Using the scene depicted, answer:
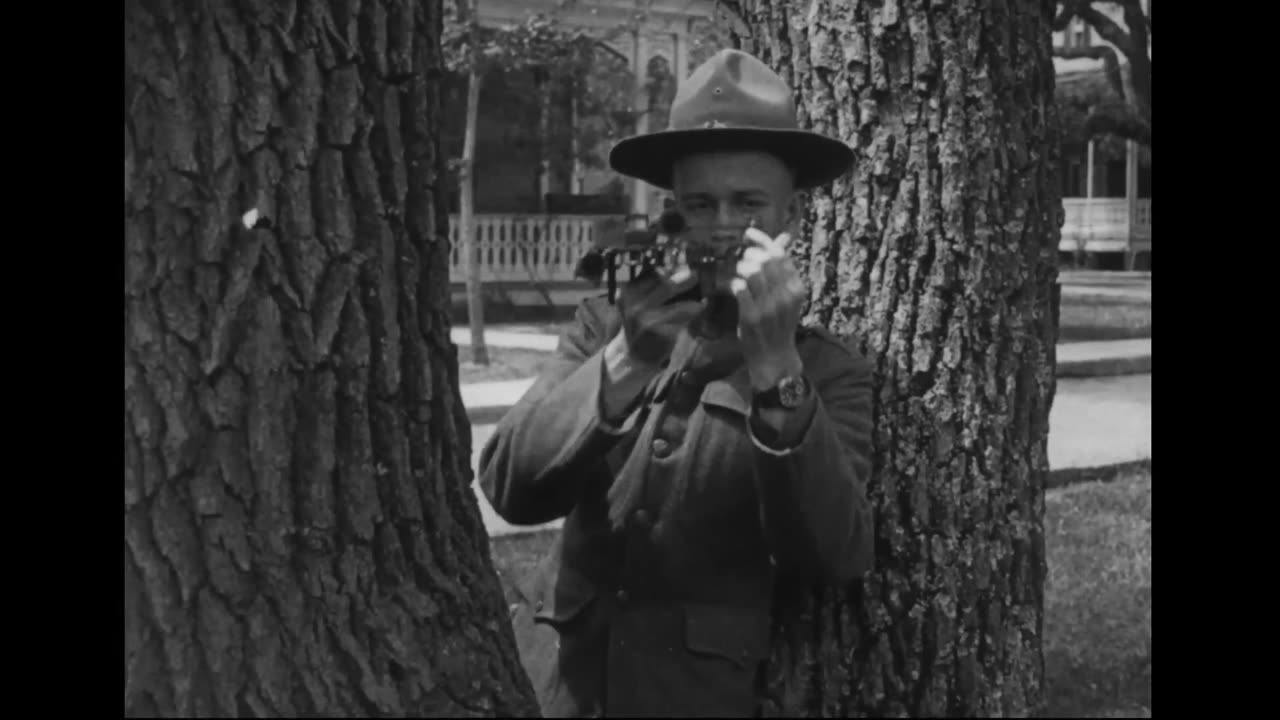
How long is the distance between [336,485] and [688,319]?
69 cm

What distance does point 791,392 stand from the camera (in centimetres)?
260

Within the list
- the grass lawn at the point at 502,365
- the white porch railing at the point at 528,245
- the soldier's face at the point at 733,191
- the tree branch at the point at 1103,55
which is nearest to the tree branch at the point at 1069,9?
the tree branch at the point at 1103,55

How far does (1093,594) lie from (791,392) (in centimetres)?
506

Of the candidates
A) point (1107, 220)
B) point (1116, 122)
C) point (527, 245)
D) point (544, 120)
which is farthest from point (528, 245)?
point (1107, 220)

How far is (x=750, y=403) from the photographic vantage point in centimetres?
273

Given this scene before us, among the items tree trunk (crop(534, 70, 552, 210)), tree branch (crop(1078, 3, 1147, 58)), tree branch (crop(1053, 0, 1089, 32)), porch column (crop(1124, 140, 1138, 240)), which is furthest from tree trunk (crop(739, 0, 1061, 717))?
porch column (crop(1124, 140, 1138, 240))

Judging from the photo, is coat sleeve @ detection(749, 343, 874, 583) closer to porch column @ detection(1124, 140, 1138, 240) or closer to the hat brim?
the hat brim

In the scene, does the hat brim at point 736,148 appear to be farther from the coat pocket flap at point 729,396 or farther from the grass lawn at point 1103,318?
the grass lawn at point 1103,318

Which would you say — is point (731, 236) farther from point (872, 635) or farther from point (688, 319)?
point (872, 635)

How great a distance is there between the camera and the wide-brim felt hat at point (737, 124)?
2.92m

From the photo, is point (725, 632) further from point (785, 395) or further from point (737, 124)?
point (737, 124)

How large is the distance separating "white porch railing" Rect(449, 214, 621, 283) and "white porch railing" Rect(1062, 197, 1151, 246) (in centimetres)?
1473

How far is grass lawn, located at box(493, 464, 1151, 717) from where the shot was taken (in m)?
5.96

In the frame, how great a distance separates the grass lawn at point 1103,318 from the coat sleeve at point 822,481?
1481 cm
